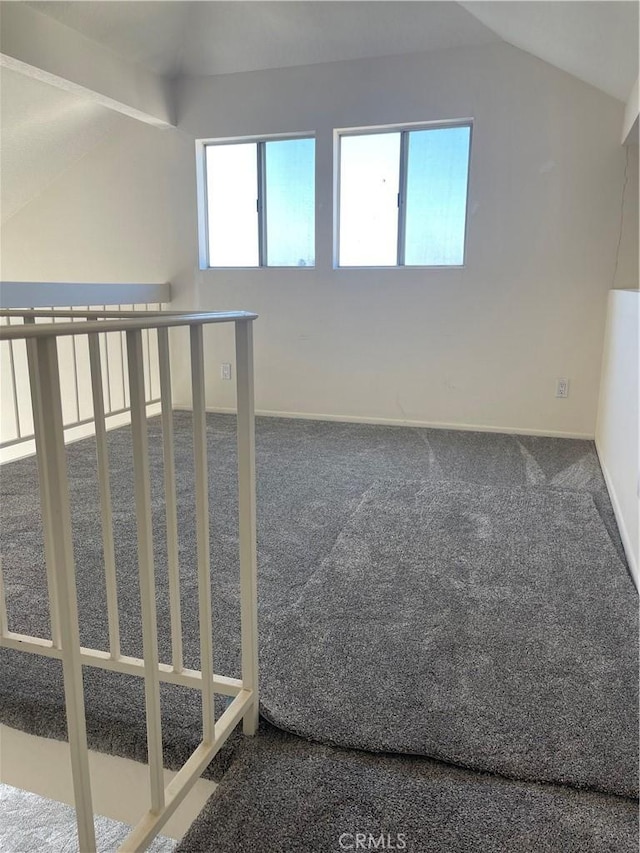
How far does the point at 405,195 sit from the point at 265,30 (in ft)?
4.38

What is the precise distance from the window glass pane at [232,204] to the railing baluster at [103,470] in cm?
Result: 342

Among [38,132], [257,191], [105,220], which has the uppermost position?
[38,132]

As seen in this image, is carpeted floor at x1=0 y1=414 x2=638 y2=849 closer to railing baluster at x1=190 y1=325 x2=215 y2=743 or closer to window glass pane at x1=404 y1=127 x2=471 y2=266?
railing baluster at x1=190 y1=325 x2=215 y2=743

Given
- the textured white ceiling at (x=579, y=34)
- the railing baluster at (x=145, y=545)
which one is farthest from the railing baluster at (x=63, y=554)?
the textured white ceiling at (x=579, y=34)

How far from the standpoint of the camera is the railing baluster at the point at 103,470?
1.02m

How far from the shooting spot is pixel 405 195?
154 inches

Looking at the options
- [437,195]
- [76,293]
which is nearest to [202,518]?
[76,293]

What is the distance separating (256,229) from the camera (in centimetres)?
434

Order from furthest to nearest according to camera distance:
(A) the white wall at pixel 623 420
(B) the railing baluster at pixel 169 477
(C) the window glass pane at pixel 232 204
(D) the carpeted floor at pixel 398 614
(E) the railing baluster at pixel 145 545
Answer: (C) the window glass pane at pixel 232 204 < (A) the white wall at pixel 623 420 < (D) the carpeted floor at pixel 398 614 < (B) the railing baluster at pixel 169 477 < (E) the railing baluster at pixel 145 545

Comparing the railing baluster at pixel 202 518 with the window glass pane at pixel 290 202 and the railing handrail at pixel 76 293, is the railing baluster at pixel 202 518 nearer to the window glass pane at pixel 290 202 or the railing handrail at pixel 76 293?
the railing handrail at pixel 76 293

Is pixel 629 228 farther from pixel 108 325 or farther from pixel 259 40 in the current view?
pixel 108 325

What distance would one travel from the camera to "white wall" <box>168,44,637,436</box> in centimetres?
352

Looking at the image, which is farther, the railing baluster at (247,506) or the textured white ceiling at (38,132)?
the textured white ceiling at (38,132)

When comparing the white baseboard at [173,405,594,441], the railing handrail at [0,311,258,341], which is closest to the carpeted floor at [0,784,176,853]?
the railing handrail at [0,311,258,341]
